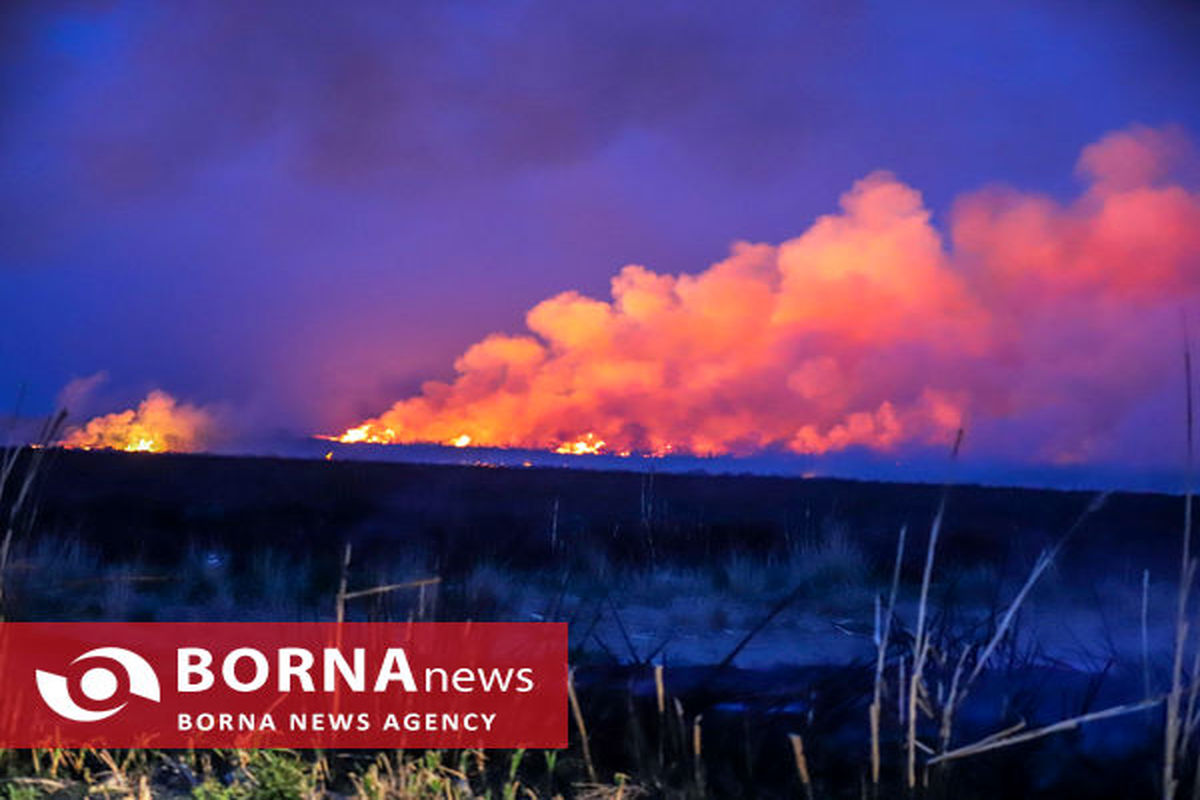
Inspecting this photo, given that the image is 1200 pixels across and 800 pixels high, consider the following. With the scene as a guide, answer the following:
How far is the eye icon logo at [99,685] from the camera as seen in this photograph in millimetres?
5223

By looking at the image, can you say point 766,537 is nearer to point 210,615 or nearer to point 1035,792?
point 210,615

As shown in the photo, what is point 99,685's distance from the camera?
548 centimetres

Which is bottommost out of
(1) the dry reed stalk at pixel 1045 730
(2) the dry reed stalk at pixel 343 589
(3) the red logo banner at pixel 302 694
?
(3) the red logo banner at pixel 302 694

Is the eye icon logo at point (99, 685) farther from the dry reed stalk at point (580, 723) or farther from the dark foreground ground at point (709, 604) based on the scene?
the dry reed stalk at point (580, 723)

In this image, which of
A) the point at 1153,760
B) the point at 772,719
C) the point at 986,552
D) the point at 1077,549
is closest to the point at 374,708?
the point at 772,719

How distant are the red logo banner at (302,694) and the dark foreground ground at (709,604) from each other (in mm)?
151

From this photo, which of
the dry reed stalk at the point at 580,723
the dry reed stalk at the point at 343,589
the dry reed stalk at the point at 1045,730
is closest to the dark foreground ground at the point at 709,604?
the dry reed stalk at the point at 580,723

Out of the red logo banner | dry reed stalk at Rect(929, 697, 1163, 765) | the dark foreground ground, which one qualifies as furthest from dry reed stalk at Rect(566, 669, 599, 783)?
dry reed stalk at Rect(929, 697, 1163, 765)

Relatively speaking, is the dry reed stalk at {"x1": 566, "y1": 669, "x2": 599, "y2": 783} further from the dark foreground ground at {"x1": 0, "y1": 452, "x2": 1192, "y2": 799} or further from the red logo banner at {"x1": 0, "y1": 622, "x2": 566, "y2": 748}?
the red logo banner at {"x1": 0, "y1": 622, "x2": 566, "y2": 748}

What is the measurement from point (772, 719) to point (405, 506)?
20.8 metres

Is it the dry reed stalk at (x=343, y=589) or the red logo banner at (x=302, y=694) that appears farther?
the red logo banner at (x=302, y=694)

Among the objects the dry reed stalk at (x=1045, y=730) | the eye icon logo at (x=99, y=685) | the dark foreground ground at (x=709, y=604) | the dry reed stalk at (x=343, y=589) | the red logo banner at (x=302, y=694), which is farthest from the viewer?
the eye icon logo at (x=99, y=685)

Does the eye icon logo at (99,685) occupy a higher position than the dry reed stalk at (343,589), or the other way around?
the dry reed stalk at (343,589)

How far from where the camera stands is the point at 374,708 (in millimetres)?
5027
